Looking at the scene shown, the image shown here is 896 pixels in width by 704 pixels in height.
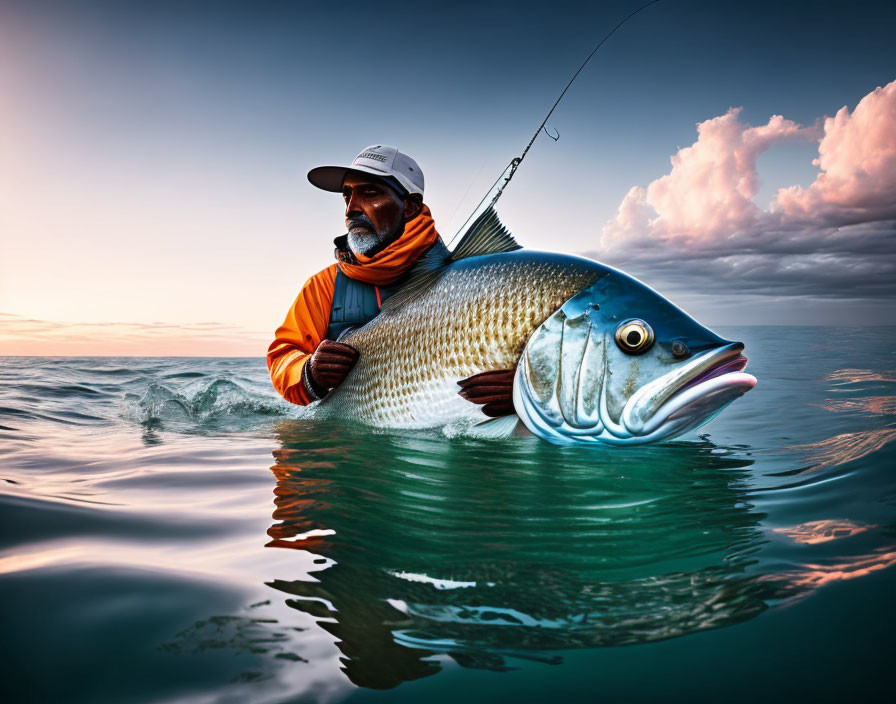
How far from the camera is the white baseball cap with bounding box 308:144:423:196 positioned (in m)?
4.13

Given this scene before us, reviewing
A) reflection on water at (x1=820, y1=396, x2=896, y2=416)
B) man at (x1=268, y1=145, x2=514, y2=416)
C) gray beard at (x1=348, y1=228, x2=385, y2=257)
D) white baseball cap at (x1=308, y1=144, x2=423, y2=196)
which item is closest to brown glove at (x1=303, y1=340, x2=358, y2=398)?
man at (x1=268, y1=145, x2=514, y2=416)

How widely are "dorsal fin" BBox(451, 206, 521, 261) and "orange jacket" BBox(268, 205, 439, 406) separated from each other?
48 centimetres

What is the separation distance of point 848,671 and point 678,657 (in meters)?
0.28

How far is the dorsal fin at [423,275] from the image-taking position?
Result: 3.64m

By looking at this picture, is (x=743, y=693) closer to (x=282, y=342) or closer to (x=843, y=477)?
(x=843, y=477)

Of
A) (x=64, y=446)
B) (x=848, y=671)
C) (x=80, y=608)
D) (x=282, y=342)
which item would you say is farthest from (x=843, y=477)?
(x=64, y=446)

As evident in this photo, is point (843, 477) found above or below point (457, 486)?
A: above

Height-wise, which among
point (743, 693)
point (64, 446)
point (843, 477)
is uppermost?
point (843, 477)

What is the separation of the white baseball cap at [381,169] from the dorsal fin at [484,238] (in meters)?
0.87

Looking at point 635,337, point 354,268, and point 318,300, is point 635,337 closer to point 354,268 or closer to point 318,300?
point 354,268

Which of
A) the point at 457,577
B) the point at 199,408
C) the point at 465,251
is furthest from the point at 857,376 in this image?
the point at 199,408

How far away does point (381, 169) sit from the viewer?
4117mm

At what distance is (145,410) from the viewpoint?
5.91 meters

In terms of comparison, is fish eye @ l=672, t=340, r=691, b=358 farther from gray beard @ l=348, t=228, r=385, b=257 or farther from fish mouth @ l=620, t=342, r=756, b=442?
gray beard @ l=348, t=228, r=385, b=257
